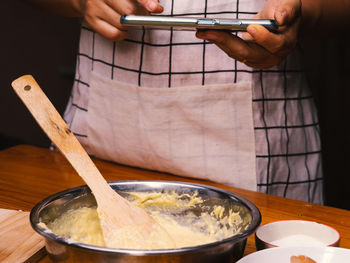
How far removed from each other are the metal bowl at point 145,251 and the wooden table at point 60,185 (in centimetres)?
9

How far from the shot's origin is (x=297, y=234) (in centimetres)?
79

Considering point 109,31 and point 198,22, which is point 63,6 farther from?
point 198,22

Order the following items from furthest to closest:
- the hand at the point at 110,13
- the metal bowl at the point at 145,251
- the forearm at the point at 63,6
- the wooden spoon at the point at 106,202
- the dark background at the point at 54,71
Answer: the dark background at the point at 54,71 < the forearm at the point at 63,6 < the hand at the point at 110,13 < the wooden spoon at the point at 106,202 < the metal bowl at the point at 145,251

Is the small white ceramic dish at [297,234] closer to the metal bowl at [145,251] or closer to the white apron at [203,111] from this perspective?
the metal bowl at [145,251]

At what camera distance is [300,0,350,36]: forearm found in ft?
3.58

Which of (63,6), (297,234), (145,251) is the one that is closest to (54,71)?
(63,6)

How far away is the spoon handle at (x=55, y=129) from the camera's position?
782 mm

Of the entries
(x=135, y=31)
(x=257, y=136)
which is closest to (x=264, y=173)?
(x=257, y=136)

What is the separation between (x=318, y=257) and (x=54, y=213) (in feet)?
1.34

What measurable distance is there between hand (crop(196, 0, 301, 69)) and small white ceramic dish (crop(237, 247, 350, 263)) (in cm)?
40

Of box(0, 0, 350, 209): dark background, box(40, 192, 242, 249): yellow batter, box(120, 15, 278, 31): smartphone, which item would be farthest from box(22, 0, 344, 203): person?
box(0, 0, 350, 209): dark background

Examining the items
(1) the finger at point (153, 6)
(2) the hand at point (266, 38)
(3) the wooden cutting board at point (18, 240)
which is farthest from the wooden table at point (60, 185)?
(1) the finger at point (153, 6)

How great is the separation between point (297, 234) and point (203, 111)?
45cm

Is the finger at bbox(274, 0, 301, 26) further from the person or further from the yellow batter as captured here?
the yellow batter
